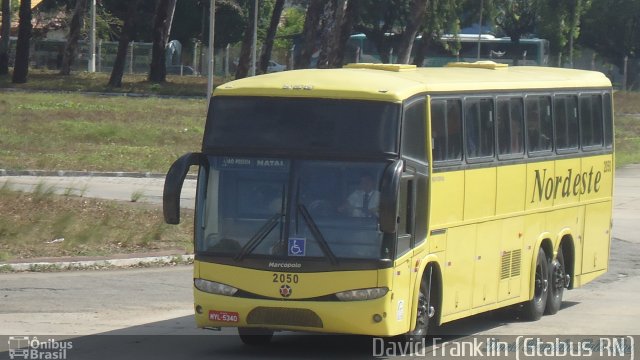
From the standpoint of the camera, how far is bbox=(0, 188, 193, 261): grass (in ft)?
63.2

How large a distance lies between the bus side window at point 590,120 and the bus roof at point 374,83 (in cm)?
147

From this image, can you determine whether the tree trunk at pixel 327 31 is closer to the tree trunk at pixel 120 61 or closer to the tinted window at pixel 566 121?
the tree trunk at pixel 120 61

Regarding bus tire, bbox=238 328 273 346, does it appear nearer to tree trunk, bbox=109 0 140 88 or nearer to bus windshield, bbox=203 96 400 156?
bus windshield, bbox=203 96 400 156

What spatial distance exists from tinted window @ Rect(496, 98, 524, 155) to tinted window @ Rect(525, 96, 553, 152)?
0.75ft

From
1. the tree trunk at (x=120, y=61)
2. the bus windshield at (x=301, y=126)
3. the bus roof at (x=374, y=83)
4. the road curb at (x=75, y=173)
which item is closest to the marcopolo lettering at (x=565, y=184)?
the bus roof at (x=374, y=83)

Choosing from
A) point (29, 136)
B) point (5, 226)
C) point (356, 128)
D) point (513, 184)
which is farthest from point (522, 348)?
point (29, 136)

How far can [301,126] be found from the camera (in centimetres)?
1200

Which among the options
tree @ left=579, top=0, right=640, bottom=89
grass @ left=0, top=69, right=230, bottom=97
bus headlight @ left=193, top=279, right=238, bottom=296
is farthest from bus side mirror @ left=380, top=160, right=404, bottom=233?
tree @ left=579, top=0, right=640, bottom=89

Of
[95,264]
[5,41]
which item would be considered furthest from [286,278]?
[5,41]

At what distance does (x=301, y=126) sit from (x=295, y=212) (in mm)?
876

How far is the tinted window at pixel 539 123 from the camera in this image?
15.5 meters

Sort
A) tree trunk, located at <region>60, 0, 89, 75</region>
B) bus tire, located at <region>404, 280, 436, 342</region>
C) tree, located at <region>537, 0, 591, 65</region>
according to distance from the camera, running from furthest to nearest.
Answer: tree, located at <region>537, 0, 591, 65</region>
tree trunk, located at <region>60, 0, 89, 75</region>
bus tire, located at <region>404, 280, 436, 342</region>

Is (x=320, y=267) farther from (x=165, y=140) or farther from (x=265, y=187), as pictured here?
(x=165, y=140)

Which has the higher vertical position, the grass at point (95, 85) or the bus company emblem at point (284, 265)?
the bus company emblem at point (284, 265)
